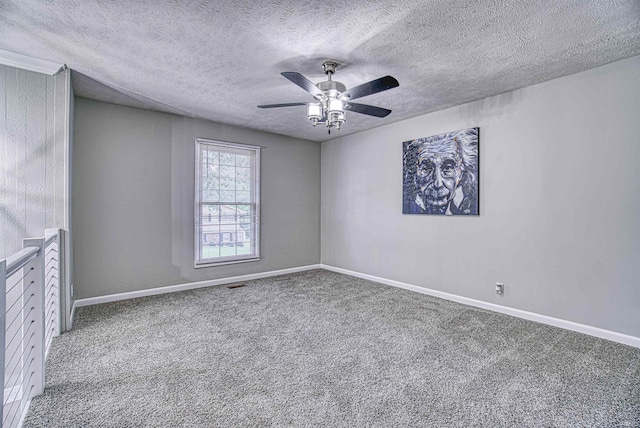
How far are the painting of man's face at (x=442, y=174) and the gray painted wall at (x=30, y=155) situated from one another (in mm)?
4035

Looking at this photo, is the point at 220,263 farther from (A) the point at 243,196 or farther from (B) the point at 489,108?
(B) the point at 489,108

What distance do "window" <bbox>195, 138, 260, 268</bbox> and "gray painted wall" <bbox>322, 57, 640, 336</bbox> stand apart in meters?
2.30

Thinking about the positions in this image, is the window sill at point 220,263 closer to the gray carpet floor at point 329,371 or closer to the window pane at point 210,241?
the window pane at point 210,241

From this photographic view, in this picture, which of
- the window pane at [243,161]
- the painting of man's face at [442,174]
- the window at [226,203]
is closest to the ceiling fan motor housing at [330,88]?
the painting of man's face at [442,174]

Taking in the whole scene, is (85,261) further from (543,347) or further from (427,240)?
(543,347)

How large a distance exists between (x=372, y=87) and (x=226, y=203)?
3.21 metres

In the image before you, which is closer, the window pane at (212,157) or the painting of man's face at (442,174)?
the painting of man's face at (442,174)

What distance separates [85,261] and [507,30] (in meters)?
4.87

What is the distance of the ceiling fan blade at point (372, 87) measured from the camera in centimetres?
240

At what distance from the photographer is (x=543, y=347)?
2.72 meters

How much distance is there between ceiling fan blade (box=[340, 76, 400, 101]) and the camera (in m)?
2.40

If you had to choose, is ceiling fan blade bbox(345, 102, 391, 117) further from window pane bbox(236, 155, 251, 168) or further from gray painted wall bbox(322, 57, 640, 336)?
window pane bbox(236, 155, 251, 168)

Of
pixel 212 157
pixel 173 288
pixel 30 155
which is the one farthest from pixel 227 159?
pixel 30 155

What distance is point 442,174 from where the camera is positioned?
4.14 meters
